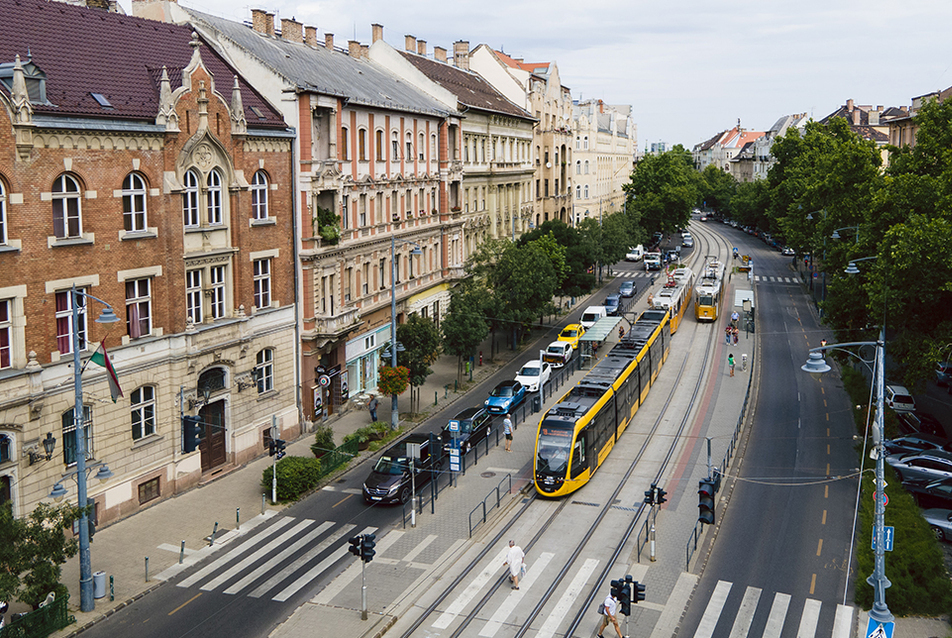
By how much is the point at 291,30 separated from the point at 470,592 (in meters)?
37.5

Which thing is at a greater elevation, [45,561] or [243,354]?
[243,354]

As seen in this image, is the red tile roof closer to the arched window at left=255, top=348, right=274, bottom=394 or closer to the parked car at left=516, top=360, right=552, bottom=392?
the arched window at left=255, top=348, right=274, bottom=394

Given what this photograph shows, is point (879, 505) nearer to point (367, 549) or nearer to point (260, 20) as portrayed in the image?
point (367, 549)

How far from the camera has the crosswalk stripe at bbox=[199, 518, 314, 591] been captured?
26.3 metres

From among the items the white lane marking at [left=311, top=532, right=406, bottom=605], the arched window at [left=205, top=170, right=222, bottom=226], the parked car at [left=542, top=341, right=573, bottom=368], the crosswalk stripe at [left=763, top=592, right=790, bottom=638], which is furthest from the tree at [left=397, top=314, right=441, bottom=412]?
the crosswalk stripe at [left=763, top=592, right=790, bottom=638]

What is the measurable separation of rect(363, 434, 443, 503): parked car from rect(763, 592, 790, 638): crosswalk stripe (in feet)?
44.4

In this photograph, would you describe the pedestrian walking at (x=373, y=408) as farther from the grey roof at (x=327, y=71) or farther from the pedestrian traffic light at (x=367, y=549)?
the pedestrian traffic light at (x=367, y=549)

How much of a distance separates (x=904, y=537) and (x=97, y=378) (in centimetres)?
2747

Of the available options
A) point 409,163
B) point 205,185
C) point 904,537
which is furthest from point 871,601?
point 409,163

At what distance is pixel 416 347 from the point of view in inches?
1759

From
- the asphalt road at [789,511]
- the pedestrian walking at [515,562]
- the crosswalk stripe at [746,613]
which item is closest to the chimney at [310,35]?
the asphalt road at [789,511]

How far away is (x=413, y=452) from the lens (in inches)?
1225

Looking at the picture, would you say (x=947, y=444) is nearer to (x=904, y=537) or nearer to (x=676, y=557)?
(x=904, y=537)

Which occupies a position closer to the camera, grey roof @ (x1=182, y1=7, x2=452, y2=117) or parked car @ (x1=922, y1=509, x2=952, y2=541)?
A: parked car @ (x1=922, y1=509, x2=952, y2=541)
